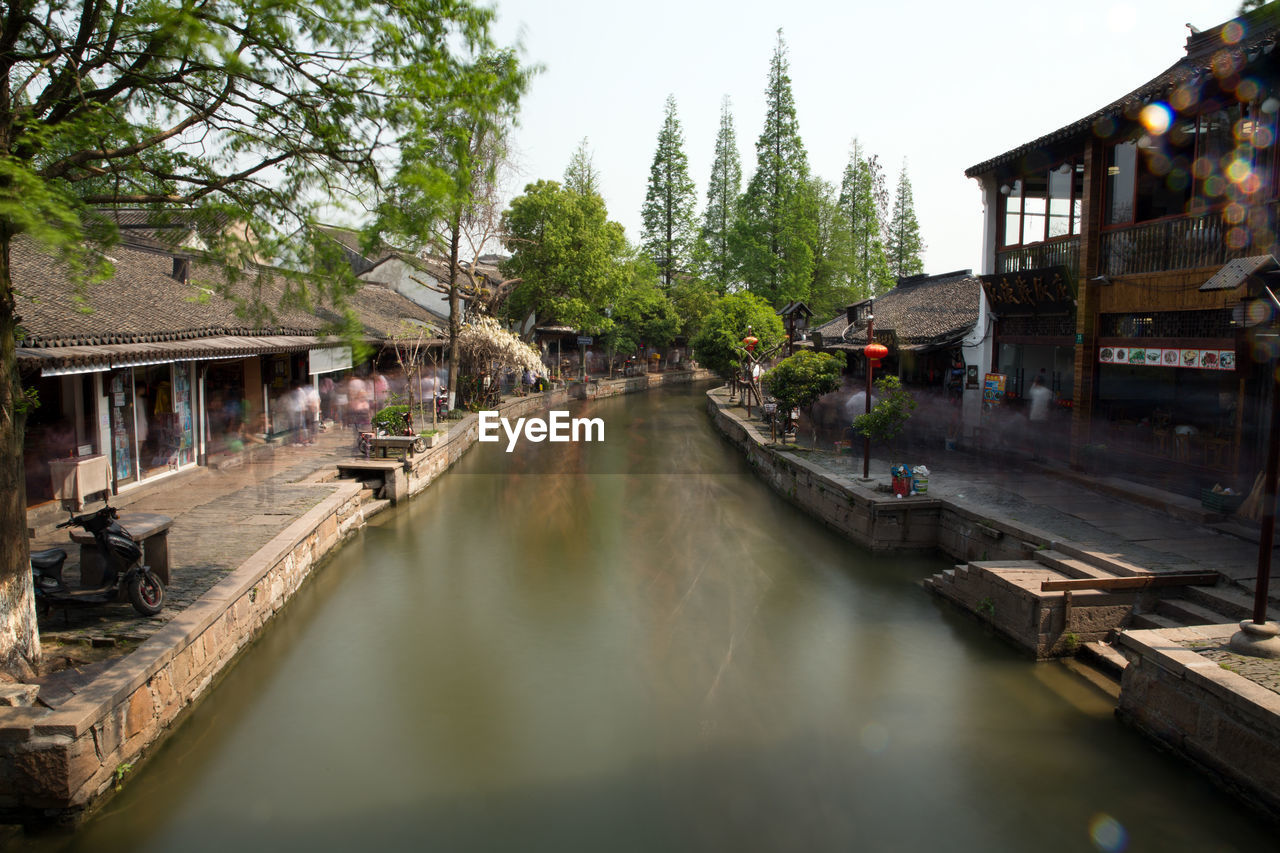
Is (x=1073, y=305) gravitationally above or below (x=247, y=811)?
above

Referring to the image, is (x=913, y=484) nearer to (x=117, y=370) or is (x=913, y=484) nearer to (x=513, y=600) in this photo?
(x=513, y=600)

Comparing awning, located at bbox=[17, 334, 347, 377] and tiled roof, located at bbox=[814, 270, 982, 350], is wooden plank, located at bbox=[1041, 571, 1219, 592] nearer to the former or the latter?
awning, located at bbox=[17, 334, 347, 377]

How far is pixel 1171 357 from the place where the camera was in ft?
37.6

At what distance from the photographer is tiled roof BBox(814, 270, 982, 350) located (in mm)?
19375

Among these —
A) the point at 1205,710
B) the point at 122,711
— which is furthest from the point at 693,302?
the point at 122,711

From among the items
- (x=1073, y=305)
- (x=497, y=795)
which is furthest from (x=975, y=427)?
(x=497, y=795)

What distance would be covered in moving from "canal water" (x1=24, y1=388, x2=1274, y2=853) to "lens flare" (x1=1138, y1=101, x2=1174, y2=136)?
684 cm

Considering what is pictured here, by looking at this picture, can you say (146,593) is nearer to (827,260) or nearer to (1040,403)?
(1040,403)

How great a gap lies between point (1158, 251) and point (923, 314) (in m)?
10.2

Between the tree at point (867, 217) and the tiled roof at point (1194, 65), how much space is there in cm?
3018

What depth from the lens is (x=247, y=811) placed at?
20.6 feet

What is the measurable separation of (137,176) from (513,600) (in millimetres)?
6341

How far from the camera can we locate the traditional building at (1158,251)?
33.7 ft

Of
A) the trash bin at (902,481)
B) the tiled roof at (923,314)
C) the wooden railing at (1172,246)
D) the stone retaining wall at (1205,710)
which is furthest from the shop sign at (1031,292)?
the stone retaining wall at (1205,710)
